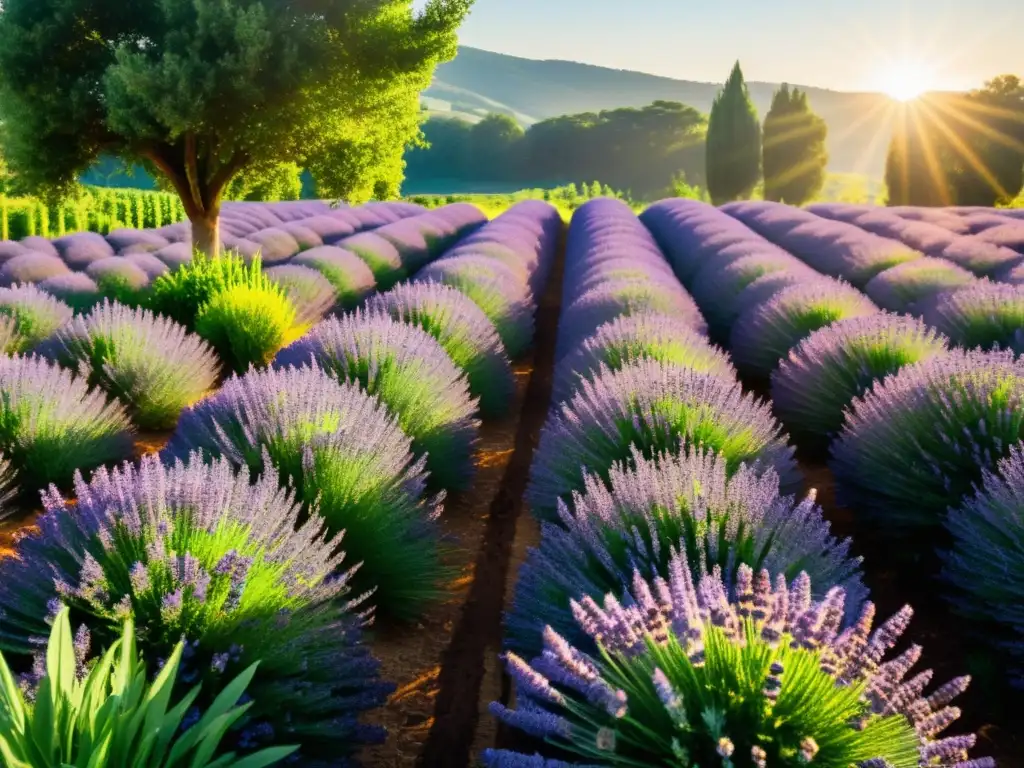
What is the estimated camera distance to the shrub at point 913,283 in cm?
743

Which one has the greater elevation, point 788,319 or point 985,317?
point 985,317

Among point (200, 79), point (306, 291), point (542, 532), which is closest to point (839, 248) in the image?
point (306, 291)

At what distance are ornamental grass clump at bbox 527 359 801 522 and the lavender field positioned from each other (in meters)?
0.02

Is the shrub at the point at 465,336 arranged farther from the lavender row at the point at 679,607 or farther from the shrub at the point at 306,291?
the shrub at the point at 306,291

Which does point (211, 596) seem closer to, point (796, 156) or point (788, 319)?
point (788, 319)

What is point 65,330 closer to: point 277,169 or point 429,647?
point 429,647

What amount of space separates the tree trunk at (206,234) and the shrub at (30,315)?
3.58 meters

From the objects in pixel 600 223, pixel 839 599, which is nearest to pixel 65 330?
pixel 839 599

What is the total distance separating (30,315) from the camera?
7.35 m

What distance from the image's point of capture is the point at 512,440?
5.81 meters

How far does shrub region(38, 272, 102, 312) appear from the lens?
32.0ft

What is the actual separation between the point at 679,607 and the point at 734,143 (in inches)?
1746

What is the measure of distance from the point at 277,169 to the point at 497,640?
10.5 metres

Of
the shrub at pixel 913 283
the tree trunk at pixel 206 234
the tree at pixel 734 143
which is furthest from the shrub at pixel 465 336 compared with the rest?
the tree at pixel 734 143
